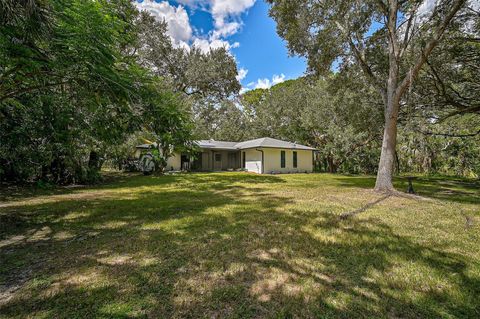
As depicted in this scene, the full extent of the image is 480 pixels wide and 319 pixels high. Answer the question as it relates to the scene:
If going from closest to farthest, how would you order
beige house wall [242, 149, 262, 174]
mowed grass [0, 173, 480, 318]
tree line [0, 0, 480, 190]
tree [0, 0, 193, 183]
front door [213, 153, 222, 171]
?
mowed grass [0, 173, 480, 318] < tree [0, 0, 193, 183] < tree line [0, 0, 480, 190] < beige house wall [242, 149, 262, 174] < front door [213, 153, 222, 171]

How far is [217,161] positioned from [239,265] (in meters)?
20.8

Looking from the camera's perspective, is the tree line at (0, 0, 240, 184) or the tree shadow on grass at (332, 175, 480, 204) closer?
the tree line at (0, 0, 240, 184)

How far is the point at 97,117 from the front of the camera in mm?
7199

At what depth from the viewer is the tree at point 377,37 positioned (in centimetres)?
784

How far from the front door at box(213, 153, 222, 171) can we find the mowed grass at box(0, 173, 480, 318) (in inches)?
701

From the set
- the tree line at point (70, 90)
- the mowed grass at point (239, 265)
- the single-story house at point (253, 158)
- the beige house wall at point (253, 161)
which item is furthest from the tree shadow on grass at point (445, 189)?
the tree line at point (70, 90)

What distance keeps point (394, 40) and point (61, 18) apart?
10090 mm

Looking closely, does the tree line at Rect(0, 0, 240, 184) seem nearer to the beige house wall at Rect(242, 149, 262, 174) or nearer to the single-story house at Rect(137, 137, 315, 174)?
the single-story house at Rect(137, 137, 315, 174)

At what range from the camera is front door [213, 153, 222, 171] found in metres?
23.2

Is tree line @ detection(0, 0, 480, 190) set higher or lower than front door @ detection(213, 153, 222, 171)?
higher

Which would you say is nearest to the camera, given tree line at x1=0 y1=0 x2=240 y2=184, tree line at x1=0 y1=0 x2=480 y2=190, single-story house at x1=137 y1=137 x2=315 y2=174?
tree line at x1=0 y1=0 x2=240 y2=184

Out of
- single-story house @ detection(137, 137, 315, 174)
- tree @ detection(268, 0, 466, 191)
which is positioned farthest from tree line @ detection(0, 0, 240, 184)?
tree @ detection(268, 0, 466, 191)

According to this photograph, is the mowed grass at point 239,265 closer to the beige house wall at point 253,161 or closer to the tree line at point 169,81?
the tree line at point 169,81

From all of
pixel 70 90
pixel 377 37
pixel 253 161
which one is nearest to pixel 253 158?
pixel 253 161
